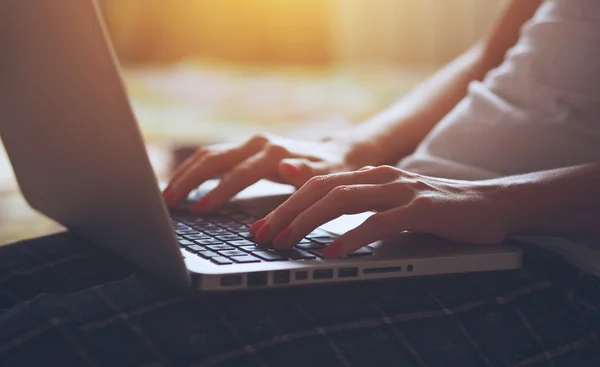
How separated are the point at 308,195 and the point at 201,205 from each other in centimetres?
23

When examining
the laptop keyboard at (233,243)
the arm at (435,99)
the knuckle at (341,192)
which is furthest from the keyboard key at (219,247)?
the arm at (435,99)

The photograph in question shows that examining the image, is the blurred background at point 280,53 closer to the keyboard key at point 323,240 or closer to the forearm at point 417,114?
the forearm at point 417,114

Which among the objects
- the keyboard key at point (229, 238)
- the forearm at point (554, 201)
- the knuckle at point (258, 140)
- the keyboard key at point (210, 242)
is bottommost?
the forearm at point (554, 201)

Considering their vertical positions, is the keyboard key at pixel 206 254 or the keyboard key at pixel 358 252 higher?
the keyboard key at pixel 206 254

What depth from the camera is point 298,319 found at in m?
0.62

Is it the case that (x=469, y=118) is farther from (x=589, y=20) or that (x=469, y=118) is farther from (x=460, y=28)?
(x=460, y=28)

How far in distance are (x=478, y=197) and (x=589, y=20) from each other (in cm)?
28

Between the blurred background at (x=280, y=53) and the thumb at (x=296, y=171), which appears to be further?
the blurred background at (x=280, y=53)

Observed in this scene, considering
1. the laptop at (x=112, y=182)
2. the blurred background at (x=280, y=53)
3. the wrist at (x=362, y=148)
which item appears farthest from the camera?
the blurred background at (x=280, y=53)

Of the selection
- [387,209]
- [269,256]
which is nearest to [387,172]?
[387,209]

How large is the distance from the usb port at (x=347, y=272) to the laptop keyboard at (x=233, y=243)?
0.03m

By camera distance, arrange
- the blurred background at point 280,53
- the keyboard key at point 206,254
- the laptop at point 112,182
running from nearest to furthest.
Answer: the laptop at point 112,182
the keyboard key at point 206,254
the blurred background at point 280,53

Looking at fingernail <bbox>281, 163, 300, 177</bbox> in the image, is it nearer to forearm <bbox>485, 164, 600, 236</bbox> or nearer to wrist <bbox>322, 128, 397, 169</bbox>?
wrist <bbox>322, 128, 397, 169</bbox>

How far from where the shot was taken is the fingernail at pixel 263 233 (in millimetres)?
678
